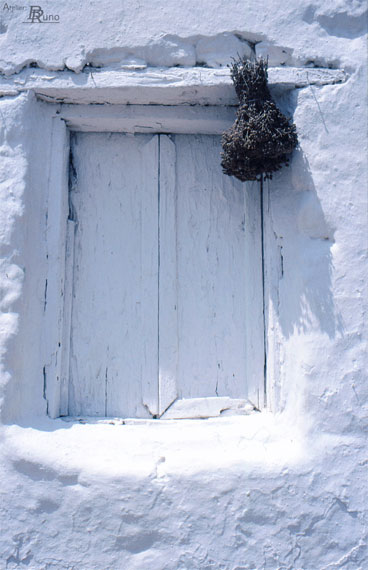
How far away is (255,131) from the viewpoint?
186 centimetres

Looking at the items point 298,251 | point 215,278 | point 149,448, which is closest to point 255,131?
point 298,251

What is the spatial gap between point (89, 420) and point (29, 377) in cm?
28

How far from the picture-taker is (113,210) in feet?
7.20

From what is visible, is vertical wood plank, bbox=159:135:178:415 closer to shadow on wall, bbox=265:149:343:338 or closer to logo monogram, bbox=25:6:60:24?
shadow on wall, bbox=265:149:343:338

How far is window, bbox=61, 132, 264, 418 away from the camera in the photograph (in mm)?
2100

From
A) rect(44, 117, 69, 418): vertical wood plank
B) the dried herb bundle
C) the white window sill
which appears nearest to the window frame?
rect(44, 117, 69, 418): vertical wood plank

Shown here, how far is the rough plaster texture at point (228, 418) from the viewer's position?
5.92 feet

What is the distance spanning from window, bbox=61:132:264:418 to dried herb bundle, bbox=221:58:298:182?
0.26 m

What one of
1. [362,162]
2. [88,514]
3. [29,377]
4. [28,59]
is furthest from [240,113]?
[88,514]

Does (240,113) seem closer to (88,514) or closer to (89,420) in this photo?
(89,420)

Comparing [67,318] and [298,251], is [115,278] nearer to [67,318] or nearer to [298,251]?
[67,318]

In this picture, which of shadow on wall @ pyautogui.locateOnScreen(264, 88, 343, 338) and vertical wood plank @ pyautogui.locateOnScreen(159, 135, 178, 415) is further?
vertical wood plank @ pyautogui.locateOnScreen(159, 135, 178, 415)

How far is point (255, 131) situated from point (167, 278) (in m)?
0.65

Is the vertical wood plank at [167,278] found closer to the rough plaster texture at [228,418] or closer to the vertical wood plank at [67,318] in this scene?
the rough plaster texture at [228,418]
